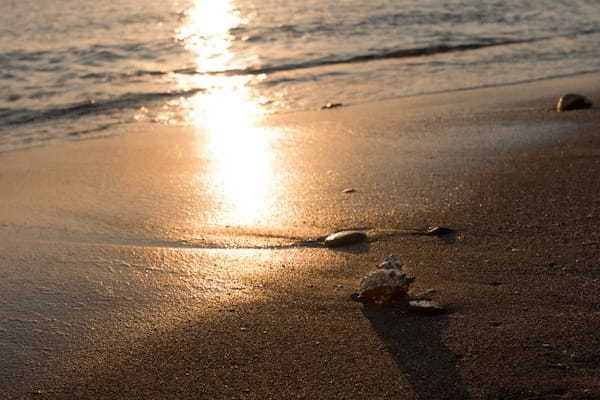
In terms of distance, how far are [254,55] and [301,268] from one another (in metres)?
7.42

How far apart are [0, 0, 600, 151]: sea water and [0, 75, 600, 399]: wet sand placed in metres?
1.90

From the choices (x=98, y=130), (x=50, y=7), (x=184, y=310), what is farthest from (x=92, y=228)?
(x=50, y=7)

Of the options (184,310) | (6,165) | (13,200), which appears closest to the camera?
(184,310)

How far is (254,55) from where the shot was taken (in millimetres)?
9727

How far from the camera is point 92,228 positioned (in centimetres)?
334

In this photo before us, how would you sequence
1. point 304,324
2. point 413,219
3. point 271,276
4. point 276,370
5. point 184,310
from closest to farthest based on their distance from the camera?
point 276,370, point 304,324, point 184,310, point 271,276, point 413,219

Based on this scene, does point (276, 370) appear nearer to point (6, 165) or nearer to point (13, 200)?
point (13, 200)

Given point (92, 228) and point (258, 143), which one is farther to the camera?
point (258, 143)

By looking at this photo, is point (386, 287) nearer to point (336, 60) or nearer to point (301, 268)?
point (301, 268)

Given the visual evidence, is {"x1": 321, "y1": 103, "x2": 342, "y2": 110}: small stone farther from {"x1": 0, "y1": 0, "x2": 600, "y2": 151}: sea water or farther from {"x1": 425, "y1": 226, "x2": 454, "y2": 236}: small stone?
{"x1": 425, "y1": 226, "x2": 454, "y2": 236}: small stone

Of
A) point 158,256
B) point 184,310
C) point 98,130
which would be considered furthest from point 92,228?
point 98,130

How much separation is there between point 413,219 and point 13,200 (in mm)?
2289

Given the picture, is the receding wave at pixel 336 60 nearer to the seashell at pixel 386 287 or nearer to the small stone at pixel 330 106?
the small stone at pixel 330 106

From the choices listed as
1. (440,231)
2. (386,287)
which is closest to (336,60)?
(440,231)
